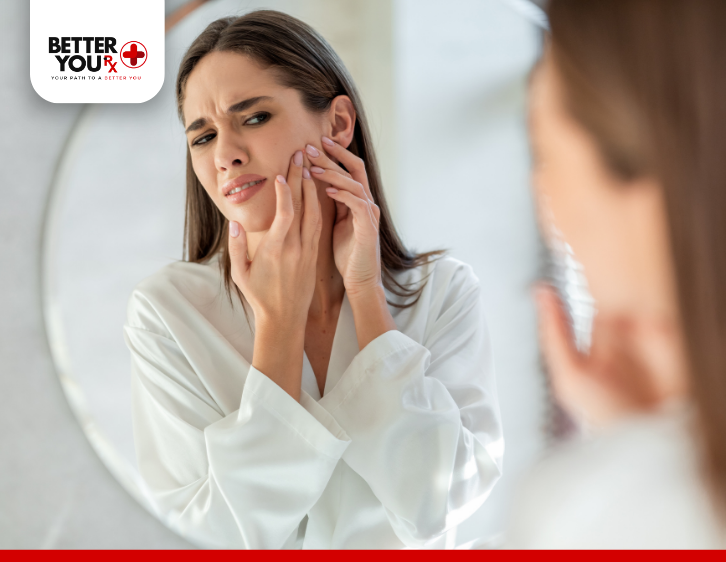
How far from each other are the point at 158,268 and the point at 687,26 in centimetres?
51

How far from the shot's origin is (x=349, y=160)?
0.57m

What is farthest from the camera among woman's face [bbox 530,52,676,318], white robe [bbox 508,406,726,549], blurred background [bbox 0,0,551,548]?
blurred background [bbox 0,0,551,548]

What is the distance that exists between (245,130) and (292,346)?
0.21 meters

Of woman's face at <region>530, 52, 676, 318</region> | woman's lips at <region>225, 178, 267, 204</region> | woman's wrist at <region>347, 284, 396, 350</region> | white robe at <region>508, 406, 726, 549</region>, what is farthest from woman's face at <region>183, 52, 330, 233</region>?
white robe at <region>508, 406, 726, 549</region>

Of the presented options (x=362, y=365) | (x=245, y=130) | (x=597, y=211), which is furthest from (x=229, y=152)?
(x=597, y=211)

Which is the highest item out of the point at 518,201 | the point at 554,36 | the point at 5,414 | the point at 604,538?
the point at 554,36

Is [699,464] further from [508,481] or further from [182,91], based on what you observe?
[182,91]

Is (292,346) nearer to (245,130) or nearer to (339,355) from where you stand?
(339,355)

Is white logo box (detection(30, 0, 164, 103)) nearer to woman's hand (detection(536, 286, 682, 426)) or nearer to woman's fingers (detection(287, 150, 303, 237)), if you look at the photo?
woman's fingers (detection(287, 150, 303, 237))

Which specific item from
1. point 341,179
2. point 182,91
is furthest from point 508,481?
point 182,91

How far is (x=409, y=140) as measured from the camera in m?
0.60

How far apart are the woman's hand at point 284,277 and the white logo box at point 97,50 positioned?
196 millimetres

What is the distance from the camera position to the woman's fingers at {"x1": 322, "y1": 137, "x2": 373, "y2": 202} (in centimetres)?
57

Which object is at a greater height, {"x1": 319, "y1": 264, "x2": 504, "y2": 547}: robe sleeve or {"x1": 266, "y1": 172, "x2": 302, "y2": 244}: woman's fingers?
{"x1": 266, "y1": 172, "x2": 302, "y2": 244}: woman's fingers
